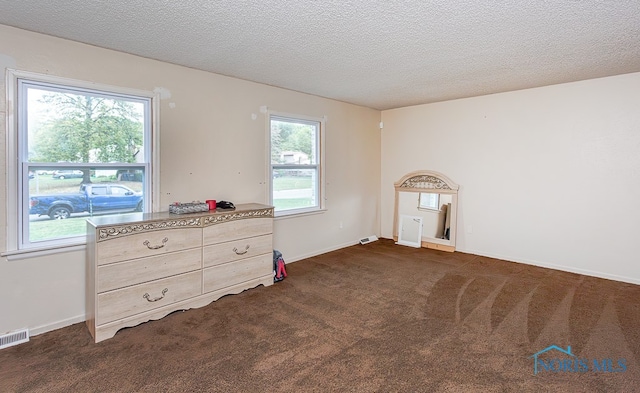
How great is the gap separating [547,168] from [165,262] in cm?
475

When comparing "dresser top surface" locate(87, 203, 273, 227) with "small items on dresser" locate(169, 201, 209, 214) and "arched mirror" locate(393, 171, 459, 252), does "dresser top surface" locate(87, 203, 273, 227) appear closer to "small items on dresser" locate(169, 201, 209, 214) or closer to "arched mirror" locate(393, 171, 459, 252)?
"small items on dresser" locate(169, 201, 209, 214)

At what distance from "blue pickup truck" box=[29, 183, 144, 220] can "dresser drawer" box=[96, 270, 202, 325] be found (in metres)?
0.88

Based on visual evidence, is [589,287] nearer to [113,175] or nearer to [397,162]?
[397,162]

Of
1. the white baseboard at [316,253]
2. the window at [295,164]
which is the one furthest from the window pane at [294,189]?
the white baseboard at [316,253]

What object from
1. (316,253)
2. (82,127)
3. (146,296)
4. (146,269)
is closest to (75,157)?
(82,127)

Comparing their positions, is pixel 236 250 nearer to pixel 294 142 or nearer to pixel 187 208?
pixel 187 208

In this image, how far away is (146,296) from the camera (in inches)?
111

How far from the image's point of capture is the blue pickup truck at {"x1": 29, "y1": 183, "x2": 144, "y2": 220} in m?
2.80

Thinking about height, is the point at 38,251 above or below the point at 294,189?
below

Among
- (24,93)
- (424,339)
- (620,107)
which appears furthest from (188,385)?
(620,107)

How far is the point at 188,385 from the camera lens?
206 centimetres

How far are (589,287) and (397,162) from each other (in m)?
3.25

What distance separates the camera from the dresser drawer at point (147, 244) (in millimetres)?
2602

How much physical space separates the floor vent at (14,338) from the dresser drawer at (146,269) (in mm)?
723
